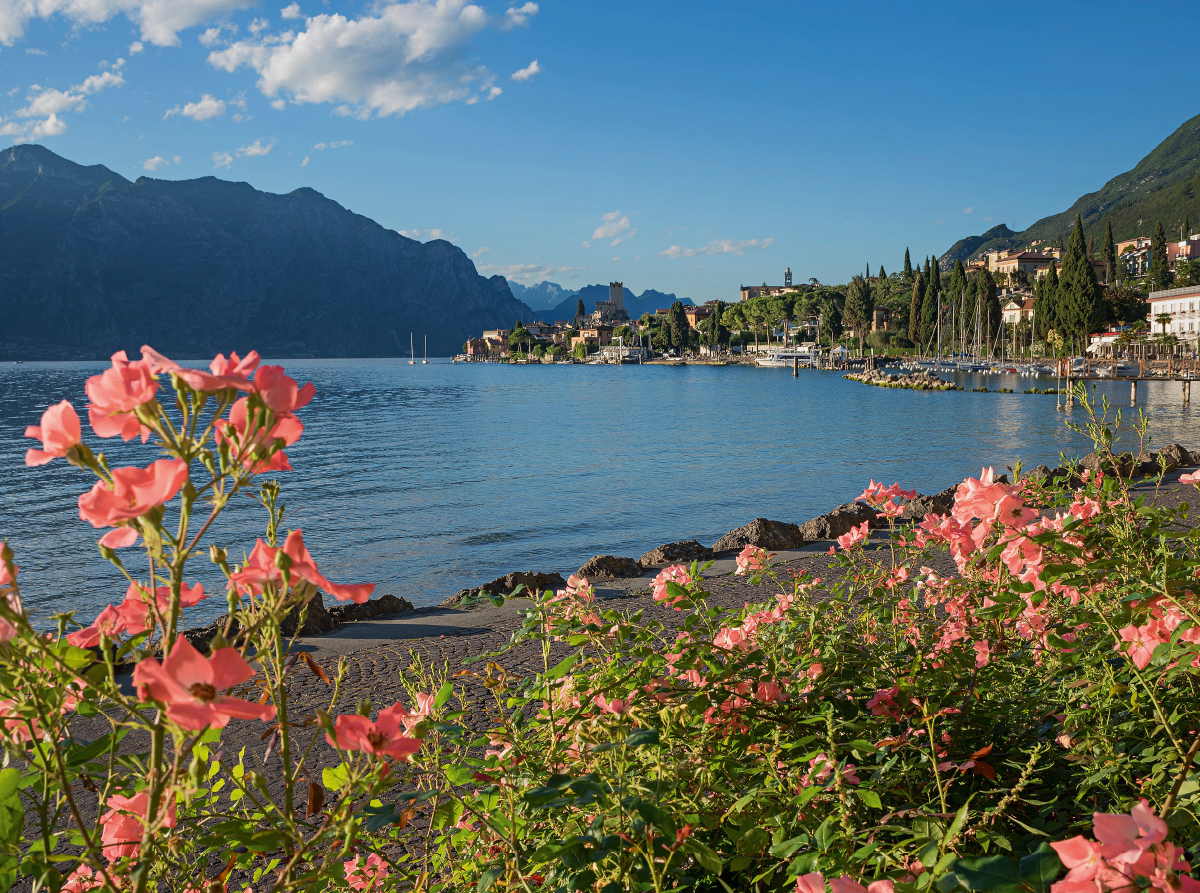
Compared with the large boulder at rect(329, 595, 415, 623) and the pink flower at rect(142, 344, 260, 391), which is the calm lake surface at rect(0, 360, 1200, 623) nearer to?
the large boulder at rect(329, 595, 415, 623)

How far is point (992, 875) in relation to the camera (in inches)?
34.0

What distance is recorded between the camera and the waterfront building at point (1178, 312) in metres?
67.4

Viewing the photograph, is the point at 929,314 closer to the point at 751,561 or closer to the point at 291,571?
the point at 751,561

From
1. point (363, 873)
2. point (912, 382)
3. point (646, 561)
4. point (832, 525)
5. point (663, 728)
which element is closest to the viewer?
point (663, 728)

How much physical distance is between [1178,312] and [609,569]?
82058 mm

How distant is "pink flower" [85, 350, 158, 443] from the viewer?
2.89ft

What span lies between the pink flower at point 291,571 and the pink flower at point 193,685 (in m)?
0.15

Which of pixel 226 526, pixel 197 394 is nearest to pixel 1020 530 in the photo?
pixel 197 394

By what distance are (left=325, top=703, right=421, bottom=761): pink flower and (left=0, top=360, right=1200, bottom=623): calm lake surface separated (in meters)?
2.14

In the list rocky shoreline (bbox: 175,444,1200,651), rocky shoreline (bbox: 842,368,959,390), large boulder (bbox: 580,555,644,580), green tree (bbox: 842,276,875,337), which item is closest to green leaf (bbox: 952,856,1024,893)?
rocky shoreline (bbox: 175,444,1200,651)

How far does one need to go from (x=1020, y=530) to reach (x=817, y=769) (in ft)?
2.55

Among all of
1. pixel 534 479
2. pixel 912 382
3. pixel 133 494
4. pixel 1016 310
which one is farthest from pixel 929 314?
pixel 133 494

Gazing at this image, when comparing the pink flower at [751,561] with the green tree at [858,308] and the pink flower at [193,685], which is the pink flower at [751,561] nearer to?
the pink flower at [193,685]

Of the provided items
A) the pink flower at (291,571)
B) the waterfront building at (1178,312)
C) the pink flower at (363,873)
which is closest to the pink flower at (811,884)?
the pink flower at (291,571)
